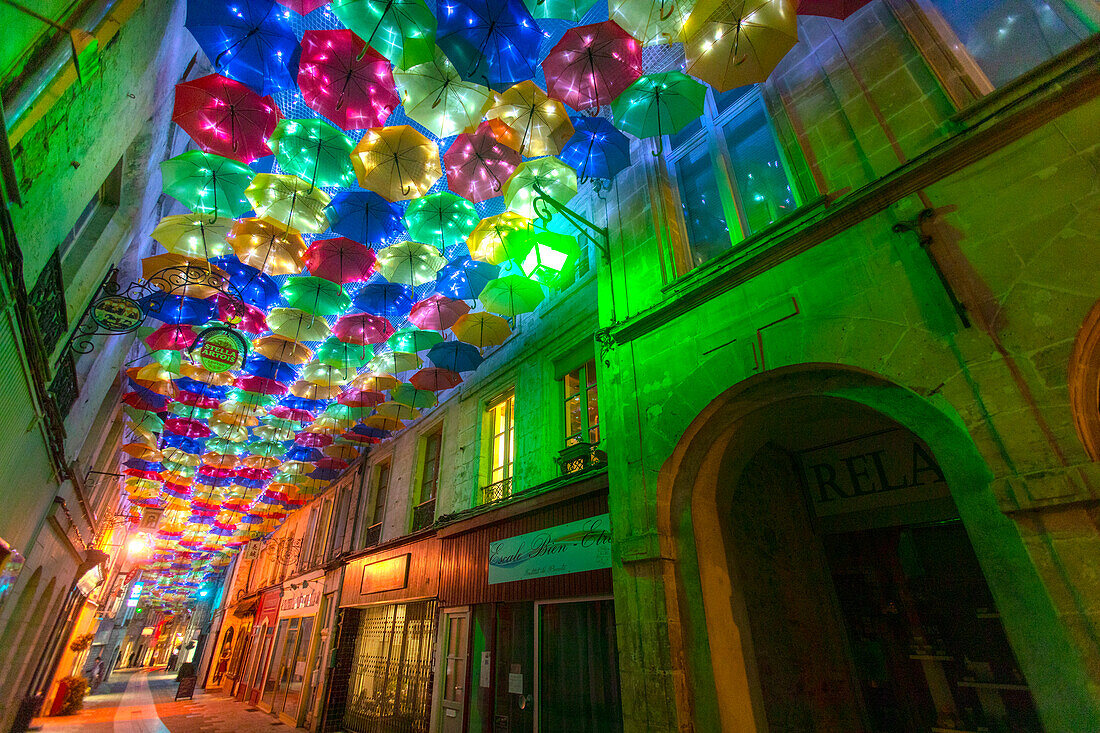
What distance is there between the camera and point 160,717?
574 inches

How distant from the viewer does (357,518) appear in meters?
14.7

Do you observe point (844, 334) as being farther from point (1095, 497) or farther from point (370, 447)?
point (370, 447)

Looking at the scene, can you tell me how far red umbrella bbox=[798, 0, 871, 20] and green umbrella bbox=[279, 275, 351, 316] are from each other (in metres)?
7.88

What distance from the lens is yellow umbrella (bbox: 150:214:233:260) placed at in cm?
687

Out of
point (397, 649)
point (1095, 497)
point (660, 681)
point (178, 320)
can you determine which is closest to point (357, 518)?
point (397, 649)

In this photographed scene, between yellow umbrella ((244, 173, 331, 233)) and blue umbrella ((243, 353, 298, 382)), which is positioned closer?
yellow umbrella ((244, 173, 331, 233))

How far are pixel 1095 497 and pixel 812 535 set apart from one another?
427cm

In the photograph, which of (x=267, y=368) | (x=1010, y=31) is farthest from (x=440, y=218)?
(x=1010, y=31)

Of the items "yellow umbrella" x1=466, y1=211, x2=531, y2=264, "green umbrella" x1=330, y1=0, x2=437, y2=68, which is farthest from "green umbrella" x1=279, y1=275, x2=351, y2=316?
"green umbrella" x1=330, y1=0, x2=437, y2=68

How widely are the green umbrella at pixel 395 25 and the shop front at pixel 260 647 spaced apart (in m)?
21.6

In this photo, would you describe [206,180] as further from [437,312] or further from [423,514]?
[423,514]

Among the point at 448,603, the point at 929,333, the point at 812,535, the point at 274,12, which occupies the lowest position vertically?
the point at 448,603

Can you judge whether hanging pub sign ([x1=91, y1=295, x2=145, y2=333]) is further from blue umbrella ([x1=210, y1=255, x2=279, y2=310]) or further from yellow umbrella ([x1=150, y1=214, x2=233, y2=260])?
blue umbrella ([x1=210, y1=255, x2=279, y2=310])

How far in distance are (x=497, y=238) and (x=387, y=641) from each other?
1001 cm
